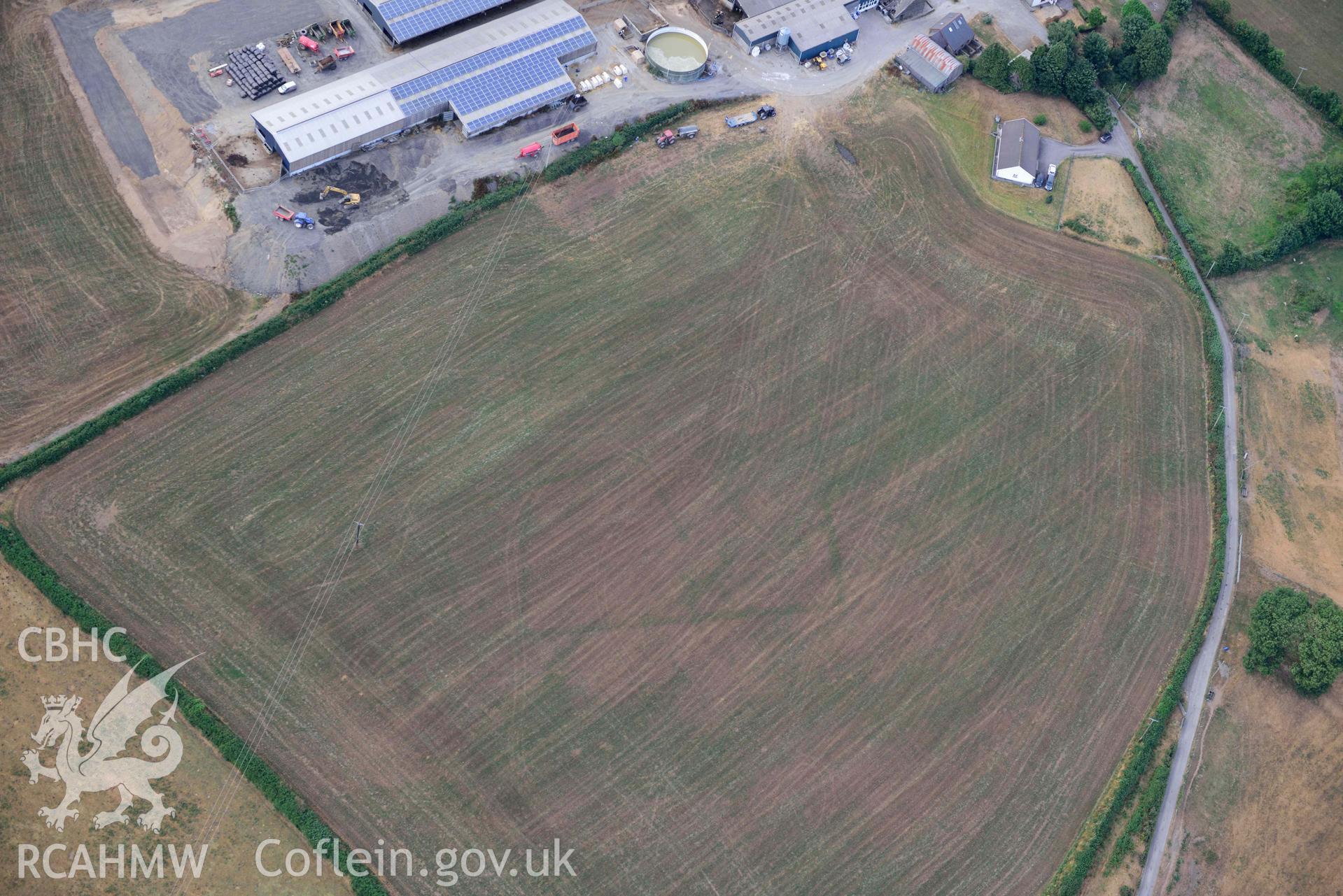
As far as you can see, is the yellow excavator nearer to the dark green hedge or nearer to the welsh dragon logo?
the dark green hedge

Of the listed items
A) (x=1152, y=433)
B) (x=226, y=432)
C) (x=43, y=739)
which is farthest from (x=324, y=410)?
(x=1152, y=433)

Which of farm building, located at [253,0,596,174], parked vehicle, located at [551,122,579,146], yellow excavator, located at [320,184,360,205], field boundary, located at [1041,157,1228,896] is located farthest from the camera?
parked vehicle, located at [551,122,579,146]

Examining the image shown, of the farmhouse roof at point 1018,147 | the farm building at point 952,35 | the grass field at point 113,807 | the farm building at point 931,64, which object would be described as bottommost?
the grass field at point 113,807

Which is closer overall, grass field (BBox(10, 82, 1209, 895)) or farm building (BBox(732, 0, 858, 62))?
grass field (BBox(10, 82, 1209, 895))

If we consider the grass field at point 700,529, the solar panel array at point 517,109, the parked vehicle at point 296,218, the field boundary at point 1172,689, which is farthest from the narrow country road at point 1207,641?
the parked vehicle at point 296,218

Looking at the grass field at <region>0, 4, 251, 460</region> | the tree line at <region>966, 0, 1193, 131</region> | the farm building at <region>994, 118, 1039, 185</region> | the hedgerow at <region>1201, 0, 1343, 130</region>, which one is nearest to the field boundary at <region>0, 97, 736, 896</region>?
the grass field at <region>0, 4, 251, 460</region>

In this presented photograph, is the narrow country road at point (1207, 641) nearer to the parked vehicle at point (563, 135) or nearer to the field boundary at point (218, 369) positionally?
the field boundary at point (218, 369)

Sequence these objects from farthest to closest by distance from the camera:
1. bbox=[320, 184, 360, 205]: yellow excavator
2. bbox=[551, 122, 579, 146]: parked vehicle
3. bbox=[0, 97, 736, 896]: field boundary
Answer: bbox=[551, 122, 579, 146]: parked vehicle < bbox=[320, 184, 360, 205]: yellow excavator < bbox=[0, 97, 736, 896]: field boundary
